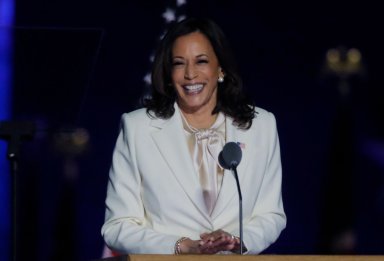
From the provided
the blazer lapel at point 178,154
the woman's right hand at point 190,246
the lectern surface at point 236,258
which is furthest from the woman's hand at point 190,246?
the lectern surface at point 236,258

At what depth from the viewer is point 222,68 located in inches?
170

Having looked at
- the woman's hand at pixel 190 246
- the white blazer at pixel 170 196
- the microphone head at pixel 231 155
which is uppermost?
the microphone head at pixel 231 155

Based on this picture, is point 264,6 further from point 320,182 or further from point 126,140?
point 126,140

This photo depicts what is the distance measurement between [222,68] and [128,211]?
24.2 inches

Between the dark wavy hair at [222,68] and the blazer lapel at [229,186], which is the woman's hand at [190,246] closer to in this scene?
the blazer lapel at [229,186]

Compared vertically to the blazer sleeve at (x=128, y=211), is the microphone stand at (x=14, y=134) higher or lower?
higher

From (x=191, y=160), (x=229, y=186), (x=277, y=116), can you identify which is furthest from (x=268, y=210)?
(x=277, y=116)

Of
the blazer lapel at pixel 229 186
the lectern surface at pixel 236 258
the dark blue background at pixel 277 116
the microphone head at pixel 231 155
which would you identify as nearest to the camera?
the lectern surface at pixel 236 258

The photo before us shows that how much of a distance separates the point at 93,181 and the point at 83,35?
0.79 m

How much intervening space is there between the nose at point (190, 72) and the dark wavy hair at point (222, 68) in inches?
2.8

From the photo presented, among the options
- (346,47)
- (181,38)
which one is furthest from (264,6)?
(181,38)

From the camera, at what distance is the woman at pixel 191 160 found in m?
4.09

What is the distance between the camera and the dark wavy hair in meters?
4.26

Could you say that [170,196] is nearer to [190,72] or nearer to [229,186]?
[229,186]
